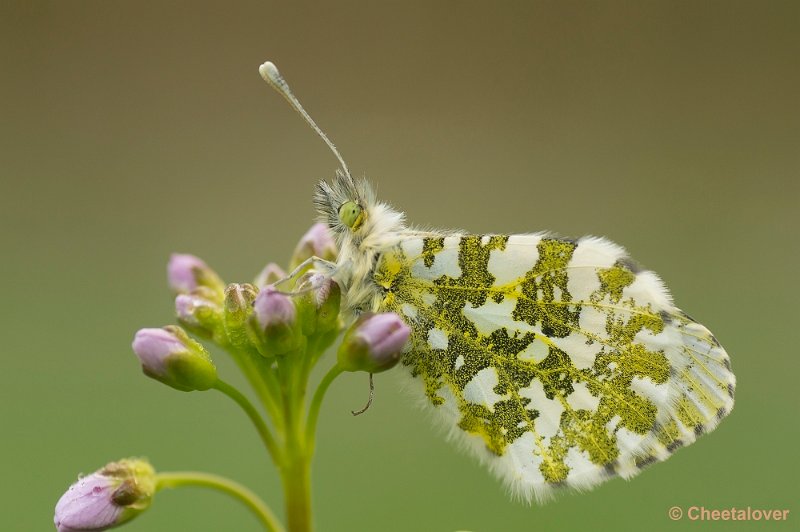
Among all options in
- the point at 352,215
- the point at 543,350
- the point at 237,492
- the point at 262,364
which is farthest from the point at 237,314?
the point at 543,350

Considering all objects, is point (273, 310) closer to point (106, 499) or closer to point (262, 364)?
point (262, 364)

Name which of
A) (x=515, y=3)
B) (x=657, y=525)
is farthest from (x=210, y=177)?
(x=657, y=525)

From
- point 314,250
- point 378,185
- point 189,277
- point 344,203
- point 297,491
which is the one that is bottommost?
point 297,491

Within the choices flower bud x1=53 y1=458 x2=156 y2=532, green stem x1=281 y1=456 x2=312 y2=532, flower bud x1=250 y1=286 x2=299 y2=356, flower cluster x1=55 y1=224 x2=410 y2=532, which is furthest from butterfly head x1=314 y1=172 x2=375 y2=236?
flower bud x1=53 y1=458 x2=156 y2=532

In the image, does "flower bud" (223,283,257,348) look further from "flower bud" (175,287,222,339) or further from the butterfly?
the butterfly

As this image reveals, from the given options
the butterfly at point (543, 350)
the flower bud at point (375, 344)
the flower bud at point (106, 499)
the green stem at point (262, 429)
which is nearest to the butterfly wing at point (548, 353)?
the butterfly at point (543, 350)

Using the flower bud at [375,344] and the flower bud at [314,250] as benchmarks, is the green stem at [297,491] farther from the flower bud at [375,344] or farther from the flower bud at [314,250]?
the flower bud at [314,250]
